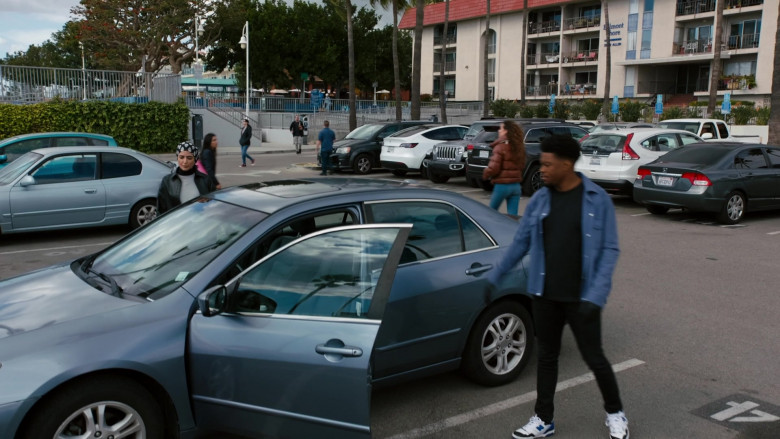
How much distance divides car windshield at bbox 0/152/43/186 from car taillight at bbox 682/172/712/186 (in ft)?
35.6

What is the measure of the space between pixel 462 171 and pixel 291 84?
49913mm

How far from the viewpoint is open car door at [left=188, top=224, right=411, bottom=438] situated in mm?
3143

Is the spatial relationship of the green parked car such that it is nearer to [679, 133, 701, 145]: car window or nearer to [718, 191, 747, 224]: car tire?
[718, 191, 747, 224]: car tire

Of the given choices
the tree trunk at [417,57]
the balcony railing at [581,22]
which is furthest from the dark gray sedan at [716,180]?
the balcony railing at [581,22]

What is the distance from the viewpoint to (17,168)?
989 centimetres

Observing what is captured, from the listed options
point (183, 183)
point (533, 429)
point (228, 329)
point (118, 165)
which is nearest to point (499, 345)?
point (533, 429)

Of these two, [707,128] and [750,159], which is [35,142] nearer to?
[750,159]

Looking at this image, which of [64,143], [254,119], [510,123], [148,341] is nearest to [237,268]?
[148,341]

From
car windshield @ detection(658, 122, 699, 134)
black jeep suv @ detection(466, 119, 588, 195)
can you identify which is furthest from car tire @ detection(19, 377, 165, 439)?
car windshield @ detection(658, 122, 699, 134)

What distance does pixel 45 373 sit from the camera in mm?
3004

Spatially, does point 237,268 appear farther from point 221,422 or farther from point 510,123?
point 510,123

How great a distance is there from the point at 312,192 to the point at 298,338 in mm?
1318

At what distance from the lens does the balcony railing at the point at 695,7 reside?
4697cm

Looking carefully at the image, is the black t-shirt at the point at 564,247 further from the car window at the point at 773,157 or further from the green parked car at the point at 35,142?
the car window at the point at 773,157
